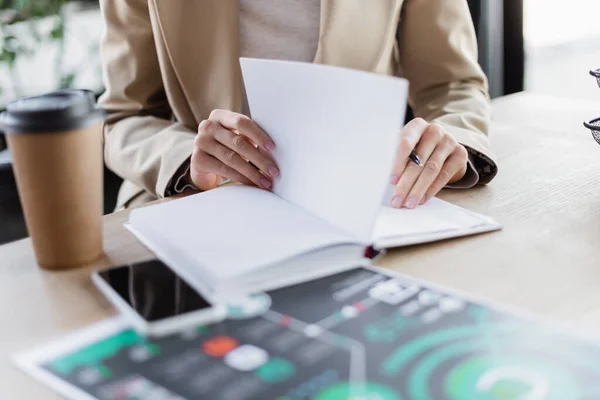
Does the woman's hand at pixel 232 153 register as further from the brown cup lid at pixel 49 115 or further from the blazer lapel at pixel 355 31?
the blazer lapel at pixel 355 31

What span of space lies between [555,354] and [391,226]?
0.88ft

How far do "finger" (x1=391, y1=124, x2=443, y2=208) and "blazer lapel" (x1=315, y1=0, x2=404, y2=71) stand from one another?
0.36 metres

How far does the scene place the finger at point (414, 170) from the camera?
2.74ft

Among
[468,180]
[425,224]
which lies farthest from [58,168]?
[468,180]

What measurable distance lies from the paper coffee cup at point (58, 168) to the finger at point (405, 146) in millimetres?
340

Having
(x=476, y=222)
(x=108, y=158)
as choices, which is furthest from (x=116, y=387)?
(x=108, y=158)

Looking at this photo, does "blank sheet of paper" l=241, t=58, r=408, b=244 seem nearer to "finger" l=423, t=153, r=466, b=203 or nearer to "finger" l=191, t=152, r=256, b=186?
"finger" l=191, t=152, r=256, b=186

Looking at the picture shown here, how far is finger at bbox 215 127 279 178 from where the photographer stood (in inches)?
33.7

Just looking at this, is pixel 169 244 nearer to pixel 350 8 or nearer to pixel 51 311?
pixel 51 311

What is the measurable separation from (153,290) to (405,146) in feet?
1.19

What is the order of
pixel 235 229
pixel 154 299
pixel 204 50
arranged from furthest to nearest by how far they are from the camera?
pixel 204 50 → pixel 235 229 → pixel 154 299

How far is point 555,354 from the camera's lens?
529 mm

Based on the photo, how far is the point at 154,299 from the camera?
24.6 inches

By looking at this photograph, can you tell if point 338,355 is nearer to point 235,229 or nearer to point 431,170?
point 235,229
